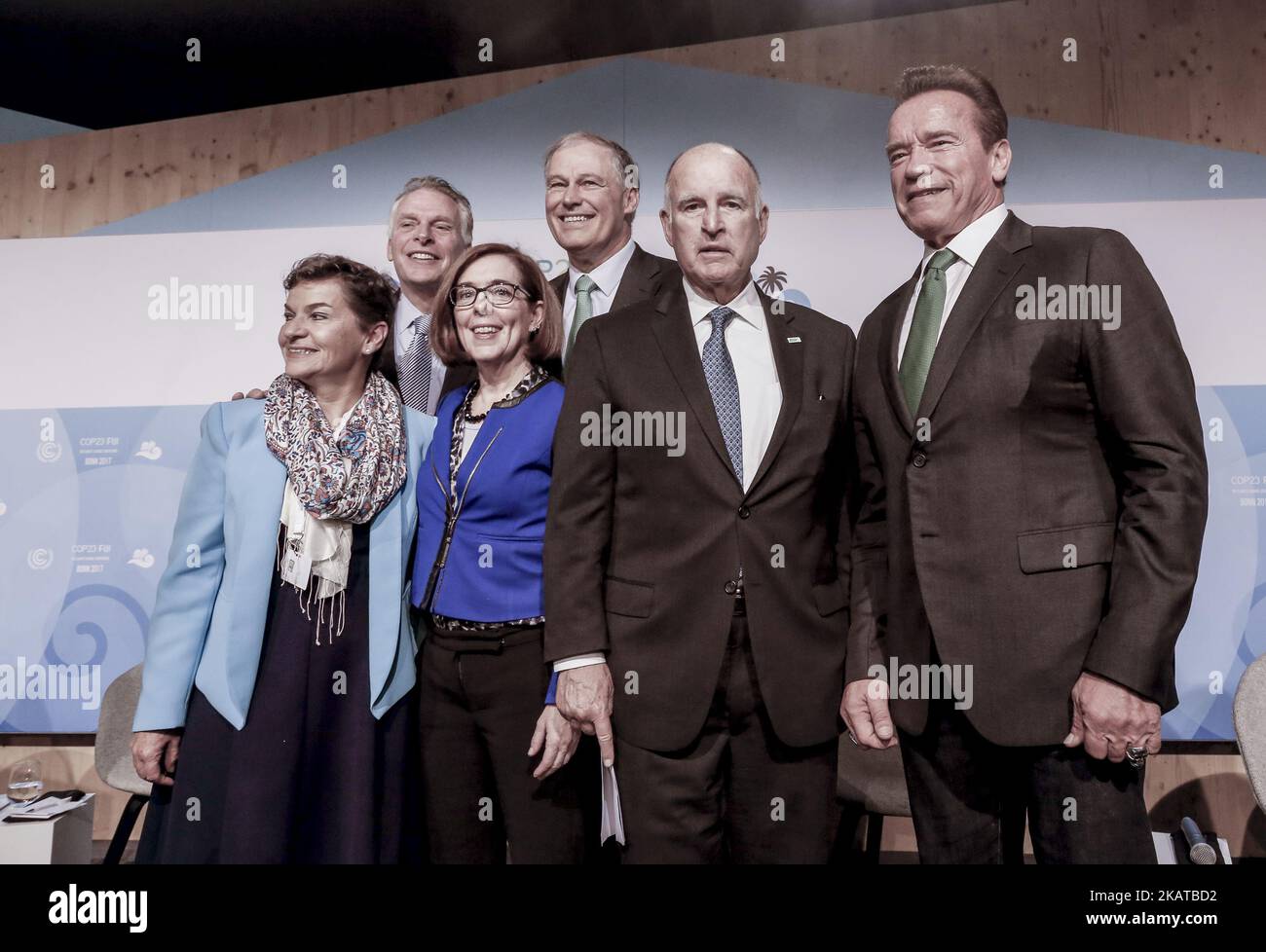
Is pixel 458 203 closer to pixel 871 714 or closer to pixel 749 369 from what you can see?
pixel 749 369

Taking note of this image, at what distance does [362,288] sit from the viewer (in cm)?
238

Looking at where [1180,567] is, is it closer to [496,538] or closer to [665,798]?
[665,798]

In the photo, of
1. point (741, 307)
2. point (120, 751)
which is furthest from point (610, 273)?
point (120, 751)

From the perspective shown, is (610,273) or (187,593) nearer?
(187,593)

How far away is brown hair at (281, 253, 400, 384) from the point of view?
2.37 metres

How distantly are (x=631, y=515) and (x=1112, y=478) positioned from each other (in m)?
0.99

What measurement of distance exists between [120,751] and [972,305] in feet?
9.92

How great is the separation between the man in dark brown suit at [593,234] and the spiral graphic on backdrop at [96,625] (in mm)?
2180

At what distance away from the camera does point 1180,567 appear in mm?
1696

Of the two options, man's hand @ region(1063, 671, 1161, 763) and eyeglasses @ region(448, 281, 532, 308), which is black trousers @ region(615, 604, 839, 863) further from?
eyeglasses @ region(448, 281, 532, 308)

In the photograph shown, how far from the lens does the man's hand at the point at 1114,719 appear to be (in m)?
1.70
